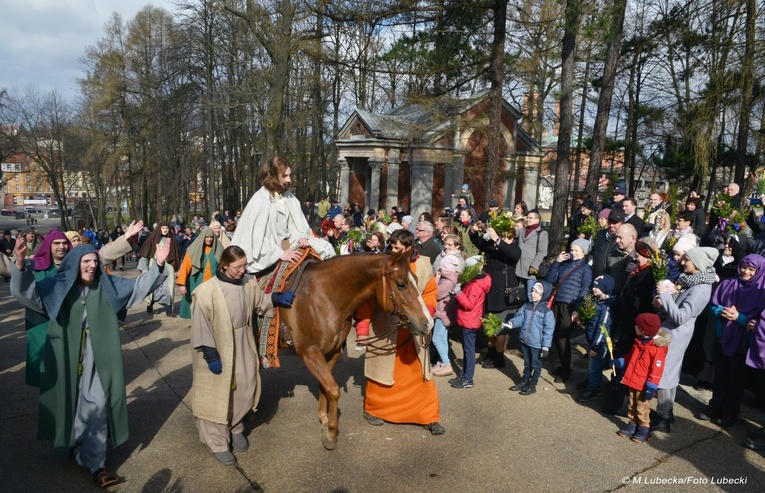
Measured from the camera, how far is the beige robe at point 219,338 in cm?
450

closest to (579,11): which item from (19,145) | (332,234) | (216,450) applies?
(332,234)

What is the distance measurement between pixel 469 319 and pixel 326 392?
2325mm

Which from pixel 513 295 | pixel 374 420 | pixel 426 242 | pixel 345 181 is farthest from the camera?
pixel 345 181

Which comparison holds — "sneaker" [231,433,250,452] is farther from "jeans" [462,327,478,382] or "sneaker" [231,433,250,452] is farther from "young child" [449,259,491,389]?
"jeans" [462,327,478,382]

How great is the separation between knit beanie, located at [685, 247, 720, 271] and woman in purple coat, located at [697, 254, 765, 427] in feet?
0.90

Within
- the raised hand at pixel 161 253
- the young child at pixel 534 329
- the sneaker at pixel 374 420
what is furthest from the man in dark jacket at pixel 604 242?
the raised hand at pixel 161 253

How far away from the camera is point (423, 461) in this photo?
4715 millimetres

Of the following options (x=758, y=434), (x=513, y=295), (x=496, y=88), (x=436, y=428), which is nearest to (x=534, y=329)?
(x=513, y=295)

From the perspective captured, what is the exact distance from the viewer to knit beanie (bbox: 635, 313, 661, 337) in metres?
4.96

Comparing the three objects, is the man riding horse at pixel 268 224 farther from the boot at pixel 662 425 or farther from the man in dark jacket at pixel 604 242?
the man in dark jacket at pixel 604 242

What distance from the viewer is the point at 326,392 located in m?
4.98

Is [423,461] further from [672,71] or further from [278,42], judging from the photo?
[672,71]

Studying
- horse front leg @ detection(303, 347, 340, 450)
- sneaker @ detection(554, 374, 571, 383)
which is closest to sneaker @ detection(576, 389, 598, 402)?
sneaker @ detection(554, 374, 571, 383)

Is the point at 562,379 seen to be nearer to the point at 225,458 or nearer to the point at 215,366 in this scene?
the point at 225,458
